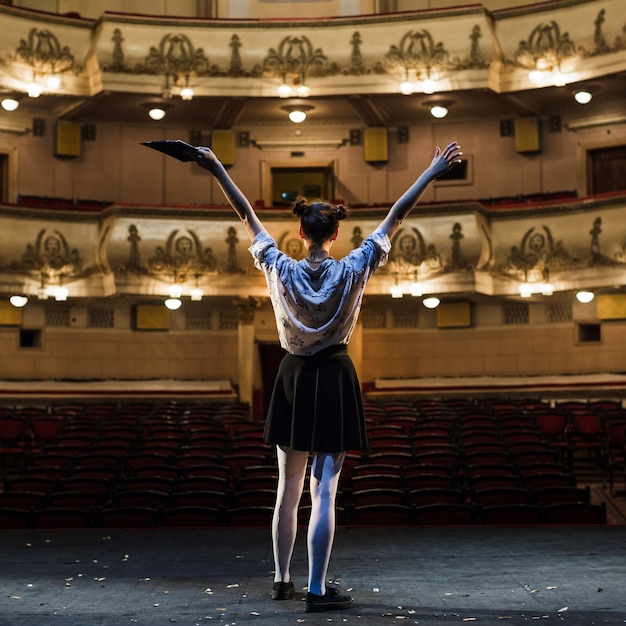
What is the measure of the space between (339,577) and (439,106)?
15.3 meters

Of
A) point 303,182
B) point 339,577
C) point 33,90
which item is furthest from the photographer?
point 303,182

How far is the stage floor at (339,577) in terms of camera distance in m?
3.28

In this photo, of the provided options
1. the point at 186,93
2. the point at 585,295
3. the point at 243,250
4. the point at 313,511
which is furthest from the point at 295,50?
the point at 313,511

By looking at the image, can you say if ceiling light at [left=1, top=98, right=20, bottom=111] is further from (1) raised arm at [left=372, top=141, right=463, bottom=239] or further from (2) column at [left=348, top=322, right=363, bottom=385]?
(1) raised arm at [left=372, top=141, right=463, bottom=239]

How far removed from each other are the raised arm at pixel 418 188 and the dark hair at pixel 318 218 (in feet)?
0.65

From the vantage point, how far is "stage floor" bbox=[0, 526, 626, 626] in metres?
3.28

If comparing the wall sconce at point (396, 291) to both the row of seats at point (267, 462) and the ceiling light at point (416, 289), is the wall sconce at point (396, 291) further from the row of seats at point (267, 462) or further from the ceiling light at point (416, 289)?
the row of seats at point (267, 462)

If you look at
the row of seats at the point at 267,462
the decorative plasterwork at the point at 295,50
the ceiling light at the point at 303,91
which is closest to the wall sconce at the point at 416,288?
the row of seats at the point at 267,462

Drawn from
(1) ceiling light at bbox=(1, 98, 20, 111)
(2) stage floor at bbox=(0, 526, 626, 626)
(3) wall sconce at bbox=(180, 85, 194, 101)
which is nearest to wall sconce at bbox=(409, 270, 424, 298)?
(3) wall sconce at bbox=(180, 85, 194, 101)

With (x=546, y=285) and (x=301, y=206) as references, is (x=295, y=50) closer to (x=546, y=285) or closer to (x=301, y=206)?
(x=546, y=285)

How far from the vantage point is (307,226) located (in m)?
3.75

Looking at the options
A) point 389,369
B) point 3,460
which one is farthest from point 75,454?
point 389,369

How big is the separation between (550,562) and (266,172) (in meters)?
16.3

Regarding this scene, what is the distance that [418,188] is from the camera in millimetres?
3787
